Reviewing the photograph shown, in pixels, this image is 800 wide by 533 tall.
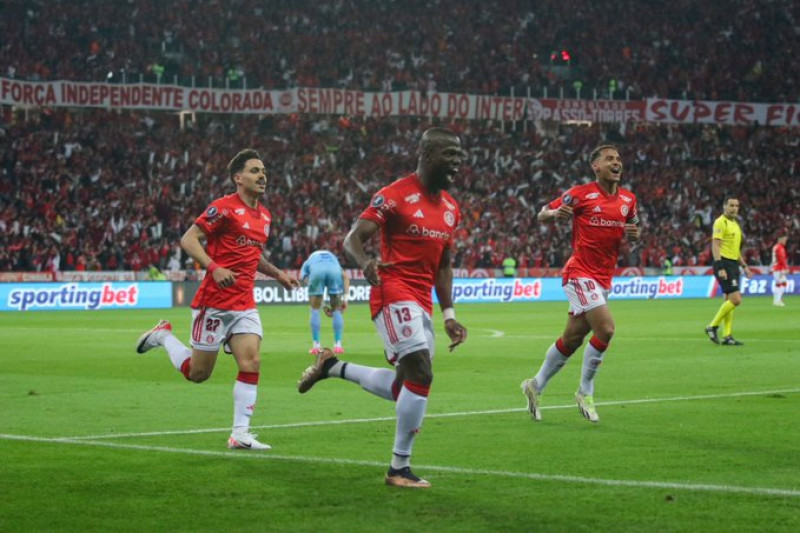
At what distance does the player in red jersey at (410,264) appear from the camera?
8141 mm

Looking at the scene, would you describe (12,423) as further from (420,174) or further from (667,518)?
(667,518)

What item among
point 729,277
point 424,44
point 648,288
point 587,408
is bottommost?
point 587,408

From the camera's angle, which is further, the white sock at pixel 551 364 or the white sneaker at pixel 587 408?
the white sock at pixel 551 364

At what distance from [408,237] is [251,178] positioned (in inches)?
97.2

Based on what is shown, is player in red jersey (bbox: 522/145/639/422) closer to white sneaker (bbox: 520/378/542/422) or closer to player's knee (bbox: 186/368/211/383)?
white sneaker (bbox: 520/378/542/422)

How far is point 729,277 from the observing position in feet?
72.7

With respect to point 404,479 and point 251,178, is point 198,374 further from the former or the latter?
point 404,479

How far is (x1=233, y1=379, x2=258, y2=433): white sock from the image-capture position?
392 inches

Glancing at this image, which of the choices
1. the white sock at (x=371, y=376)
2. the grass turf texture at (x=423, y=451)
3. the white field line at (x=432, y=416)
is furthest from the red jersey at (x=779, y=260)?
the white sock at (x=371, y=376)

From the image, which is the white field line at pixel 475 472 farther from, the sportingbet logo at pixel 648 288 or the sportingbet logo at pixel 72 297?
the sportingbet logo at pixel 648 288

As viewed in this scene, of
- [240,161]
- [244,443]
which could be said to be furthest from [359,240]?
[240,161]

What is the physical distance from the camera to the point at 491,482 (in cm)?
816

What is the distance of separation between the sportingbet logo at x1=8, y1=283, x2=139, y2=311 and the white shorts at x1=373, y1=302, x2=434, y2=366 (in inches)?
1199

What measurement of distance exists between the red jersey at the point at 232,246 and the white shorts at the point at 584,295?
3.27 m
